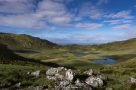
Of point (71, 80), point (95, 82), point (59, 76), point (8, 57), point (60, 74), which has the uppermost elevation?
point (8, 57)

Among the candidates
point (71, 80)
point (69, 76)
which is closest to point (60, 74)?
point (69, 76)

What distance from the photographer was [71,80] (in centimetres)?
3475

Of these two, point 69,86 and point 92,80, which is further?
point 92,80

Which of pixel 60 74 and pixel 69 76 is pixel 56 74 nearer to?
pixel 60 74

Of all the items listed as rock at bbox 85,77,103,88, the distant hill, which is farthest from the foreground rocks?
the distant hill

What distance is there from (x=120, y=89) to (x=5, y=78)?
47.9 feet

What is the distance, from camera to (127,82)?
35.5 m

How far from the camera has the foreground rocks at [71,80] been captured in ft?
101

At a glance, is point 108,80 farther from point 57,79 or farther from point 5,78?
point 5,78

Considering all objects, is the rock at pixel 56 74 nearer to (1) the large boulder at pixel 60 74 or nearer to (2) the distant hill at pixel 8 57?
(1) the large boulder at pixel 60 74

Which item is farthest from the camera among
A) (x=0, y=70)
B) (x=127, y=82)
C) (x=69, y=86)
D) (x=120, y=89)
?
(x=0, y=70)

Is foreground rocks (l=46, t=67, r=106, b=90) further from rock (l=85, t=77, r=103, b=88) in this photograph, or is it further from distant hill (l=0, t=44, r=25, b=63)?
distant hill (l=0, t=44, r=25, b=63)

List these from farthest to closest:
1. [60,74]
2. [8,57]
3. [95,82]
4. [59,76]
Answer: [8,57]
[60,74]
[59,76]
[95,82]

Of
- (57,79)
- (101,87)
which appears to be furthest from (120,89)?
(57,79)
